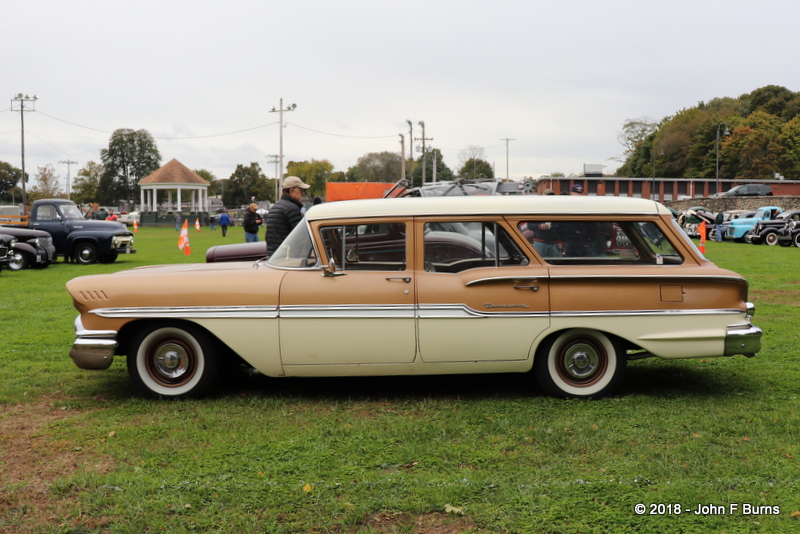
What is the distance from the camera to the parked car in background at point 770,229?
102ft

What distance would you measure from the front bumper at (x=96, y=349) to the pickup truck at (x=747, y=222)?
32.4 metres

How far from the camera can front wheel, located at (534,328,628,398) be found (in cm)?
584

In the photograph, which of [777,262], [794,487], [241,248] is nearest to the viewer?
[794,487]

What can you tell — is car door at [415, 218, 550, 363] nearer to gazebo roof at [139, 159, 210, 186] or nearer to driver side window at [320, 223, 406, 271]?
driver side window at [320, 223, 406, 271]

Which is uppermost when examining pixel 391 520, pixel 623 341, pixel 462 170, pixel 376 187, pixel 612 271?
pixel 462 170

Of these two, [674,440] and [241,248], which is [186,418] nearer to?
[674,440]

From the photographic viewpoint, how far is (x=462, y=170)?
4717 inches

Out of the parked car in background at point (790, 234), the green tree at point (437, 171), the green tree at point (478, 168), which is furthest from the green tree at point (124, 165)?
the parked car in background at point (790, 234)

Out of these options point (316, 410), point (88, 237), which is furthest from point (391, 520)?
point (88, 237)

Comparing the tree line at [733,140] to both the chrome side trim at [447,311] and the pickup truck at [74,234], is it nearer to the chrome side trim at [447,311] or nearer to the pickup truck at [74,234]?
the pickup truck at [74,234]

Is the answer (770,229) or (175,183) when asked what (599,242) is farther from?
(175,183)

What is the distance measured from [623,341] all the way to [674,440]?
1.14 meters

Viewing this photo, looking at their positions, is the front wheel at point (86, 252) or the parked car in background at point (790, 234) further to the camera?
the parked car in background at point (790, 234)

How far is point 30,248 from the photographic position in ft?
61.3
